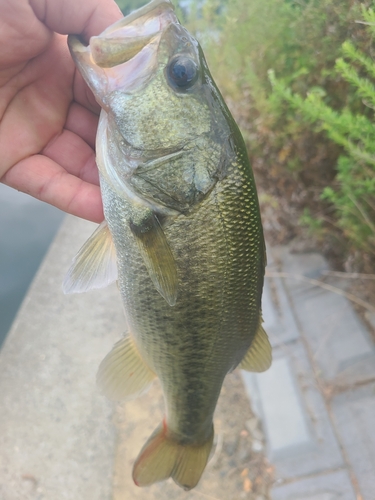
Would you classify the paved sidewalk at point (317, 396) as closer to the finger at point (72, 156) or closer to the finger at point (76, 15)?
the finger at point (72, 156)

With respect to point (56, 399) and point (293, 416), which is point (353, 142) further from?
point (56, 399)

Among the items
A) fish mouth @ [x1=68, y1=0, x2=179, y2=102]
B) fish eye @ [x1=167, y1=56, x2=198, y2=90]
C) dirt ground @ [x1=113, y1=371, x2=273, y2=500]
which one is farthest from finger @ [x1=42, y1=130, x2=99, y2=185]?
dirt ground @ [x1=113, y1=371, x2=273, y2=500]

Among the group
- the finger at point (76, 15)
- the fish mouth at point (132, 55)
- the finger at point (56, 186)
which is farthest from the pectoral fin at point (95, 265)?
the finger at point (76, 15)

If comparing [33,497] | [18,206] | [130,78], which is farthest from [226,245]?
[18,206]

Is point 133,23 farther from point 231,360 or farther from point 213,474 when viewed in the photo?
point 213,474

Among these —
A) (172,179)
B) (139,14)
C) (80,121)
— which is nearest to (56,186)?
(80,121)

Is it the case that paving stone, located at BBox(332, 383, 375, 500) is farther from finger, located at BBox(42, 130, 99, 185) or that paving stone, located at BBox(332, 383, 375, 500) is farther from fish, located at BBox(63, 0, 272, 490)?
finger, located at BBox(42, 130, 99, 185)
